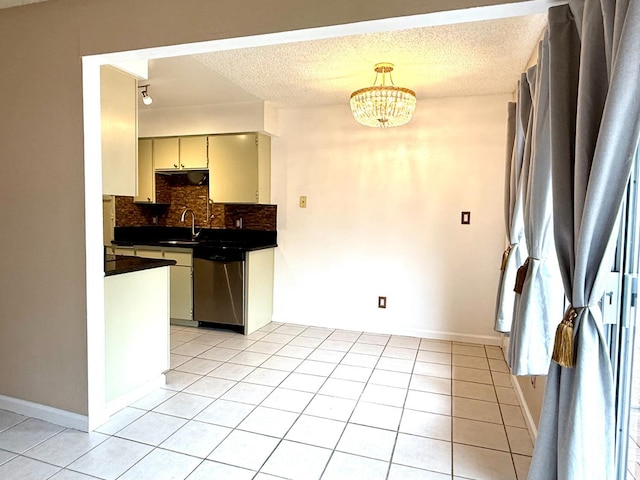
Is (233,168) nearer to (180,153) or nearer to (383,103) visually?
(180,153)

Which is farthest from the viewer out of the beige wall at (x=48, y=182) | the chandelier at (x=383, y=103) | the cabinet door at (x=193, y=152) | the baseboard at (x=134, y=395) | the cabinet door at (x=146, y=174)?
the cabinet door at (x=146, y=174)

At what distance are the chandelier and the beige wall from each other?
143 cm

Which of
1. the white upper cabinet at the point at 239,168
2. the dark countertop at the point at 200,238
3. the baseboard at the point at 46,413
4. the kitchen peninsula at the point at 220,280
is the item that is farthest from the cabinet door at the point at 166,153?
the baseboard at the point at 46,413

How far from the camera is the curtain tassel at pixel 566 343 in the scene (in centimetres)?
135

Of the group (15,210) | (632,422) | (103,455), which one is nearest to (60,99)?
(15,210)

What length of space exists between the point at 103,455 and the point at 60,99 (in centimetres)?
185

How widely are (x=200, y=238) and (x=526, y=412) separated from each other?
3706mm

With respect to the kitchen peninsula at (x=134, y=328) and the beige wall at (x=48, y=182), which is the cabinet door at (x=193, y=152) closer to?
the kitchen peninsula at (x=134, y=328)

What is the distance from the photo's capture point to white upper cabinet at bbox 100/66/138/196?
246cm

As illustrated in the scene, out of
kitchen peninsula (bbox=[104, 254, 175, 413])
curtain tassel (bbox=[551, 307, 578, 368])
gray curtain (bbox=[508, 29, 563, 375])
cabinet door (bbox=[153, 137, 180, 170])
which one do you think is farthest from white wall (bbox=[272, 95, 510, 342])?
curtain tassel (bbox=[551, 307, 578, 368])

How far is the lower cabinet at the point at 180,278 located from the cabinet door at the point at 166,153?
968 millimetres

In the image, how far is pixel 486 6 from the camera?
1.56 m

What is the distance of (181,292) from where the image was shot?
4266 millimetres

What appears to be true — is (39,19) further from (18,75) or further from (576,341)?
(576,341)
